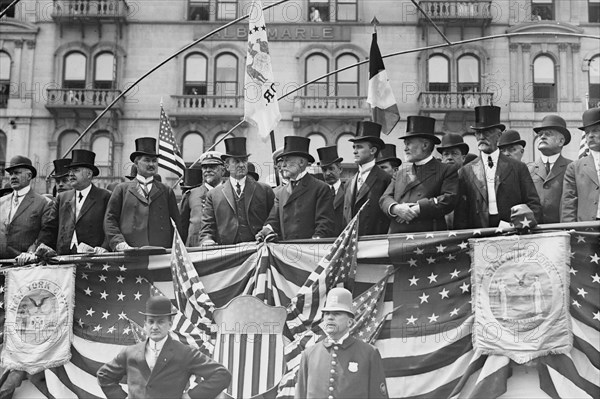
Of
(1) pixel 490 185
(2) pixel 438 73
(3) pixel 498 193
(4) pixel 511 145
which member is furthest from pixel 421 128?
(2) pixel 438 73

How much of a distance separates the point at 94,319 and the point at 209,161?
12.2 feet

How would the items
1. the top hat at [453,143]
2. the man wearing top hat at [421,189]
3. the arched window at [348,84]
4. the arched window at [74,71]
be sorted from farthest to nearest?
the arched window at [74,71], the arched window at [348,84], the top hat at [453,143], the man wearing top hat at [421,189]

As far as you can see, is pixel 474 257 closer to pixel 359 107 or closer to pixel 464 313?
pixel 464 313

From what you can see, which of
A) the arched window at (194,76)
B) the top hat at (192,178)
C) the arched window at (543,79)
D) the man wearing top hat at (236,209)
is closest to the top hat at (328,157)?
the man wearing top hat at (236,209)

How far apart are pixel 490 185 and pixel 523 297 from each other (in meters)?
1.52

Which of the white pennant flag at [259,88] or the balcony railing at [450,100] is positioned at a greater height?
the balcony railing at [450,100]

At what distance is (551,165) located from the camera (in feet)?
35.1

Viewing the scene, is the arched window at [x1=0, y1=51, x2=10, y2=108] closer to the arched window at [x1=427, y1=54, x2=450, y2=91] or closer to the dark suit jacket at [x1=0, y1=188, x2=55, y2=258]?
the arched window at [x1=427, y1=54, x2=450, y2=91]

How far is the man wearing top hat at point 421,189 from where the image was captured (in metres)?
9.11

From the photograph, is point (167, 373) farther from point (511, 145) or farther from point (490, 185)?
point (511, 145)

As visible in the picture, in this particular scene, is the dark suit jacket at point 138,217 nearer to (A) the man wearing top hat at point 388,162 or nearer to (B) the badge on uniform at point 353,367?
(A) the man wearing top hat at point 388,162

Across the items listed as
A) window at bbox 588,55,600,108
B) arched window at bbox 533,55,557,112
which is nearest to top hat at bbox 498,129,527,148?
arched window at bbox 533,55,557,112

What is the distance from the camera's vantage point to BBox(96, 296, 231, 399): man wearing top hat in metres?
7.43

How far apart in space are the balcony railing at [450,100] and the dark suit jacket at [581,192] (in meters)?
26.7
